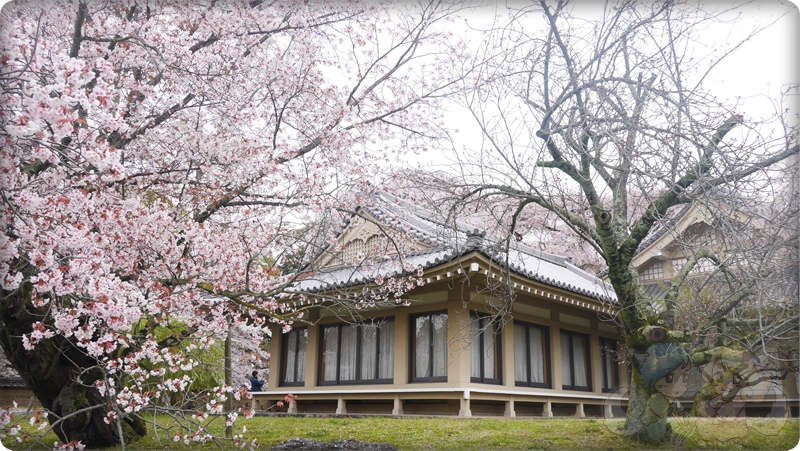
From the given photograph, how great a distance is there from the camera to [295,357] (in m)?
12.3

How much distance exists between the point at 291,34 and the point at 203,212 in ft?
8.18

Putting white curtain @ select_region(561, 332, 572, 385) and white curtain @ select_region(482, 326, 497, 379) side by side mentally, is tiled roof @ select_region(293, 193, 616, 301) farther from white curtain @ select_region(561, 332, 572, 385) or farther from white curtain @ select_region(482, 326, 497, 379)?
white curtain @ select_region(482, 326, 497, 379)

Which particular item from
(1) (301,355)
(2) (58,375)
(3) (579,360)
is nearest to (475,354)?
(3) (579,360)

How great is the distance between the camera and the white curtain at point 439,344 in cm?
976

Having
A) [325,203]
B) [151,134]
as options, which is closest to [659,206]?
[325,203]

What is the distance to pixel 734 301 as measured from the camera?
6.45 metres

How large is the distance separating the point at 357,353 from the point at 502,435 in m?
4.57

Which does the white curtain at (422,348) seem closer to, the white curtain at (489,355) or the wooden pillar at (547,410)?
the white curtain at (489,355)

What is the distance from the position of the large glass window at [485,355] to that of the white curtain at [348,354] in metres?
2.46

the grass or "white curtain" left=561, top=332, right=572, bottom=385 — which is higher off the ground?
"white curtain" left=561, top=332, right=572, bottom=385

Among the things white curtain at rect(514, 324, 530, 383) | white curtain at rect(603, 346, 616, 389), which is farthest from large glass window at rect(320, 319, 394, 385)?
white curtain at rect(603, 346, 616, 389)

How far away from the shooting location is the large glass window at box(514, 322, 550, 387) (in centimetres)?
1077

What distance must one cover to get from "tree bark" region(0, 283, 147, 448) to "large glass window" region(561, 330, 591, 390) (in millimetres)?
8282

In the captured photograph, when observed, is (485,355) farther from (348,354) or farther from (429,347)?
(348,354)
